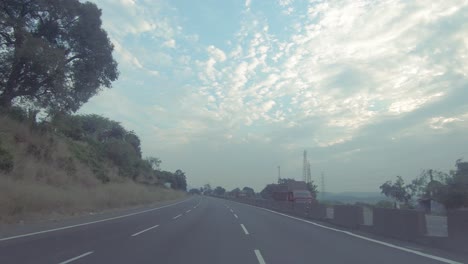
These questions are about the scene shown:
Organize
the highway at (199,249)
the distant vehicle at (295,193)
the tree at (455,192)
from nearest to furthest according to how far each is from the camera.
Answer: the highway at (199,249)
the tree at (455,192)
the distant vehicle at (295,193)

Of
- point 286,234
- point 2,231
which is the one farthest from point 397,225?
point 2,231

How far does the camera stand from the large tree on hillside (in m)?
31.2

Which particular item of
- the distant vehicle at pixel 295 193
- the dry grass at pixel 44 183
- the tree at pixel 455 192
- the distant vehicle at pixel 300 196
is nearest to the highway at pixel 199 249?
the dry grass at pixel 44 183

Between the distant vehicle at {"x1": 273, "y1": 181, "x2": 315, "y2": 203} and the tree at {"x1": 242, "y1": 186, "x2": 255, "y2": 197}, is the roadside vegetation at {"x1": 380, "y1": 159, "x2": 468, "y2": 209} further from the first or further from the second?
the tree at {"x1": 242, "y1": 186, "x2": 255, "y2": 197}

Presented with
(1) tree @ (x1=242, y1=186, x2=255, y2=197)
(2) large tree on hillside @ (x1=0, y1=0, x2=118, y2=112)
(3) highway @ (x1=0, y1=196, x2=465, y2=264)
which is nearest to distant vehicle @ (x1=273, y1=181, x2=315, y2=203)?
(2) large tree on hillside @ (x1=0, y1=0, x2=118, y2=112)

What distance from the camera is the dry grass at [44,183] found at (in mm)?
23216

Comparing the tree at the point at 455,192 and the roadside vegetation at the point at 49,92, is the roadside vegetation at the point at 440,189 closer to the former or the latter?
the tree at the point at 455,192

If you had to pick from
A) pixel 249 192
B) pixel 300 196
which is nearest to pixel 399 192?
pixel 300 196

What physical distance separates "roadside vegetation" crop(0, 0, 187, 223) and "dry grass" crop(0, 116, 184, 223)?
0.23 feet

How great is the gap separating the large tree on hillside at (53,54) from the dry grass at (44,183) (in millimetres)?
2948

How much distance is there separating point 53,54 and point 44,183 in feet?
28.9

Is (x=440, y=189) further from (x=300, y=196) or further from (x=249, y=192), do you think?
(x=249, y=192)

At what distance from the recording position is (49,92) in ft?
114

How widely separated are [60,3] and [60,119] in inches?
419
